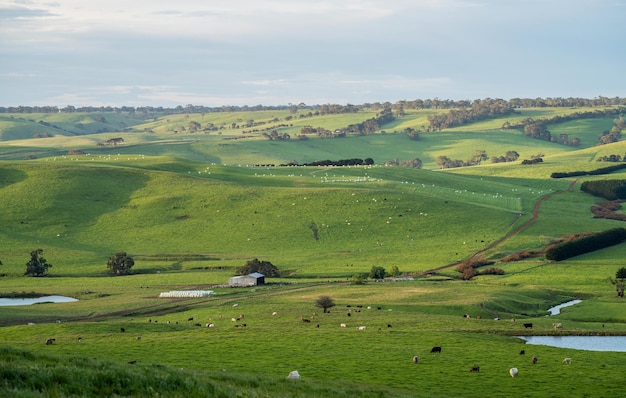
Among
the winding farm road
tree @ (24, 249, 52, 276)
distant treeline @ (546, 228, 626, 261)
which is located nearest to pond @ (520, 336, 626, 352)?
the winding farm road

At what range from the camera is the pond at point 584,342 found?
67.8 metres

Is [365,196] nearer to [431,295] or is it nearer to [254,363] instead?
[431,295]

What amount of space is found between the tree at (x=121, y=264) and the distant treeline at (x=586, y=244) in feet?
182

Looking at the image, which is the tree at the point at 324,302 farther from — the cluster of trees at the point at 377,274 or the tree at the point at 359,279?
the cluster of trees at the point at 377,274

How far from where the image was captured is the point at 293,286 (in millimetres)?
103938

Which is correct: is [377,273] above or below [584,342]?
below

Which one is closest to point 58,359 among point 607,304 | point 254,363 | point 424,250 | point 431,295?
point 254,363

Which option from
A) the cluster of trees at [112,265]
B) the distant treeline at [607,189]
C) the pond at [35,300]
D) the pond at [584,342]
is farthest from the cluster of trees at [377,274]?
the distant treeline at [607,189]

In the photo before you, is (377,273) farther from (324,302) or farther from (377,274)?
(324,302)

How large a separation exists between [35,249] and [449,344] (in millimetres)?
85894

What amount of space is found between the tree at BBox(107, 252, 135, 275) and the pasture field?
135 cm

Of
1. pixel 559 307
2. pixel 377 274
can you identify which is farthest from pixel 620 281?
pixel 377 274

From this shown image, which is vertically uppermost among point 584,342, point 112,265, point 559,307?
point 584,342

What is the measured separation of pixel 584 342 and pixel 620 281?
116 feet
